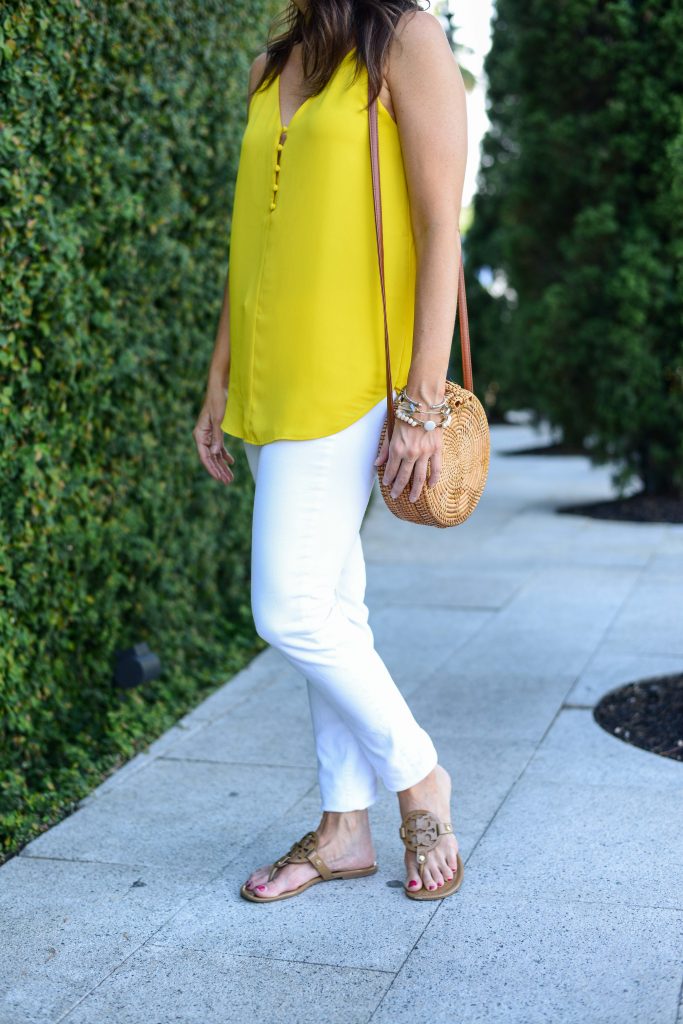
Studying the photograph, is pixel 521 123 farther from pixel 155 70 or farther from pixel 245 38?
pixel 155 70

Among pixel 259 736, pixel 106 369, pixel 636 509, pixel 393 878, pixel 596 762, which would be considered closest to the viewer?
pixel 393 878

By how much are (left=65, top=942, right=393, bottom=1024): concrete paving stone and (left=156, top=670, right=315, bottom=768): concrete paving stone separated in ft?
4.19

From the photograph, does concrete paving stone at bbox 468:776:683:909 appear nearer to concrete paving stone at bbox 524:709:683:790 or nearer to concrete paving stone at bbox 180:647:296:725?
concrete paving stone at bbox 524:709:683:790

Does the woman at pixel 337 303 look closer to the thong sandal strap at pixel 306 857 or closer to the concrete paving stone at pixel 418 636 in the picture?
the thong sandal strap at pixel 306 857

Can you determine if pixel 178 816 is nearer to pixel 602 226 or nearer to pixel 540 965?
pixel 540 965

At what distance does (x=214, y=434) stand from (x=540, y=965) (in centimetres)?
141

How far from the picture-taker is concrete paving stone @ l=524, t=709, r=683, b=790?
3.60 meters

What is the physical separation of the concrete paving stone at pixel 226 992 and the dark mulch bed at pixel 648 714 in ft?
Answer: 5.48

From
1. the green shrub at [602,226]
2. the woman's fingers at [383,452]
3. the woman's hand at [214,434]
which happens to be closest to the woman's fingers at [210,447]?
the woman's hand at [214,434]

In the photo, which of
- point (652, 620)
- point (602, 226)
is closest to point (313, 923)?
point (652, 620)

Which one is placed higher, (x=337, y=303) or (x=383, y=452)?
(x=337, y=303)

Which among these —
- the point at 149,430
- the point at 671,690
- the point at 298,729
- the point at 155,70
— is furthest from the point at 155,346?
the point at 671,690

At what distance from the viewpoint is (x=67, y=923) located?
9.11 ft

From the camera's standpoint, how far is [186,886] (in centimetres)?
296
